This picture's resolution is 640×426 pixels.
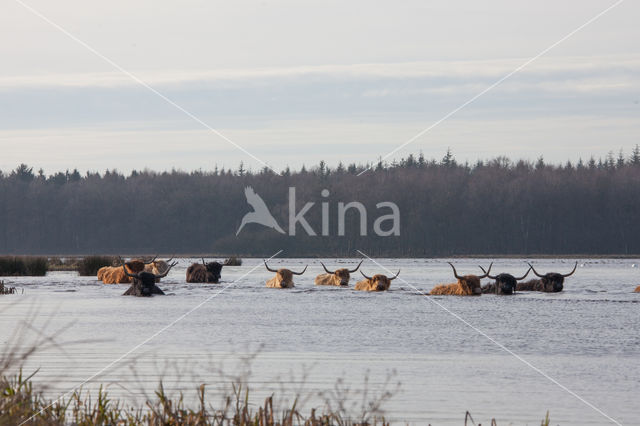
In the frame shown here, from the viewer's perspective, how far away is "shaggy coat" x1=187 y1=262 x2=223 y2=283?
3875 centimetres

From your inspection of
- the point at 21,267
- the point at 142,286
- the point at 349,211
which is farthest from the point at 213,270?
the point at 349,211

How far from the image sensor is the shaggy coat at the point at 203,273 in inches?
1526

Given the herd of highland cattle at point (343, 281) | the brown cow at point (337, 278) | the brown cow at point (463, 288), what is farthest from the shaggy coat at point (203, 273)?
the brown cow at point (463, 288)

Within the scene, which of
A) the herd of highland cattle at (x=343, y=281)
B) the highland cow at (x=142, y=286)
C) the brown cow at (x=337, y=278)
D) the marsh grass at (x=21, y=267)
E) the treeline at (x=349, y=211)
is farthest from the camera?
the treeline at (x=349, y=211)

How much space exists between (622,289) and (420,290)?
7120mm

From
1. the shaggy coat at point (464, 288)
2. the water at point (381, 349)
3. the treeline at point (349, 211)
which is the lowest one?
the water at point (381, 349)

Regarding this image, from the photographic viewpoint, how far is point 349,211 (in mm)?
127250

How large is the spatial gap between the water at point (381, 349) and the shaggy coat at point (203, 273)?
A: 9.22m

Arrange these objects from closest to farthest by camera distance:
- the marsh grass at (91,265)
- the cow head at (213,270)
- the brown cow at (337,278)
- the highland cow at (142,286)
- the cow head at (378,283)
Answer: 1. the highland cow at (142,286)
2. the cow head at (378,283)
3. the brown cow at (337,278)
4. the cow head at (213,270)
5. the marsh grass at (91,265)

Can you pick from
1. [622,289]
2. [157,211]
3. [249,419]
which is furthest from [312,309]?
[157,211]

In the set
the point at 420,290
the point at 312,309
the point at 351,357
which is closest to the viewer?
the point at 351,357

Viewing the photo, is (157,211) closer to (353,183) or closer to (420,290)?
(353,183)

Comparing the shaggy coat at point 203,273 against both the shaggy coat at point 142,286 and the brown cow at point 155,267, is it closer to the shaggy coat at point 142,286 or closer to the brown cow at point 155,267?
the brown cow at point 155,267

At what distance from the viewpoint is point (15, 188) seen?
146375 millimetres
